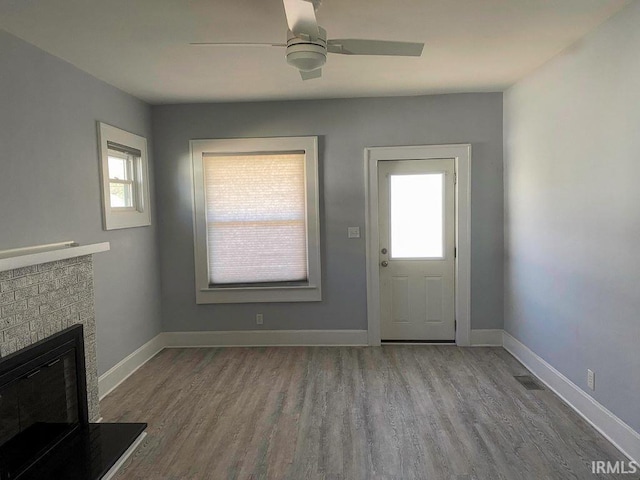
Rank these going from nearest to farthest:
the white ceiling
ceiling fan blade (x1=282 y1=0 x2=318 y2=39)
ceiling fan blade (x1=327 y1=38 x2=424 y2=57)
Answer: ceiling fan blade (x1=282 y1=0 x2=318 y2=39), ceiling fan blade (x1=327 y1=38 x2=424 y2=57), the white ceiling

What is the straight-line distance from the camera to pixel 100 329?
11.8 feet

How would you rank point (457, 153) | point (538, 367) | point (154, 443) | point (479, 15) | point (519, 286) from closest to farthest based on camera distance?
point (479, 15) < point (154, 443) < point (538, 367) < point (519, 286) < point (457, 153)

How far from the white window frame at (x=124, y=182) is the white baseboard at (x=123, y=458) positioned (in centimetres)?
173

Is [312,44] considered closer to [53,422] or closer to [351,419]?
[351,419]

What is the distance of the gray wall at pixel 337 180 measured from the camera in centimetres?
455

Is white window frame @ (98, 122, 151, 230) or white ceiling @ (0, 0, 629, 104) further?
white window frame @ (98, 122, 151, 230)

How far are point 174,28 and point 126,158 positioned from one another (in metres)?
1.91

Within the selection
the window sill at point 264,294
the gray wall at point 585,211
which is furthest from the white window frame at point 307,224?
the gray wall at point 585,211

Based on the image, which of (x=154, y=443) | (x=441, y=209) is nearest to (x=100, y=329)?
(x=154, y=443)

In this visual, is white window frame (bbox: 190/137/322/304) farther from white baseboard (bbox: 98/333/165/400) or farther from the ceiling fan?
the ceiling fan

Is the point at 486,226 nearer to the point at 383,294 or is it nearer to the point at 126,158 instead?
the point at 383,294

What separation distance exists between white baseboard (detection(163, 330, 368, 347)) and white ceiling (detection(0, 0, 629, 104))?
8.31 ft

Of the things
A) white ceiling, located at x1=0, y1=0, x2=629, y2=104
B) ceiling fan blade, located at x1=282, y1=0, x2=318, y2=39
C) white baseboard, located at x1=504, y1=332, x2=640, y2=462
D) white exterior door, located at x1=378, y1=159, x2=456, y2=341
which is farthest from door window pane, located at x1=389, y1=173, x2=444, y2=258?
ceiling fan blade, located at x1=282, y1=0, x2=318, y2=39

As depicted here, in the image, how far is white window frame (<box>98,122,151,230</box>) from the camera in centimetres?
363
